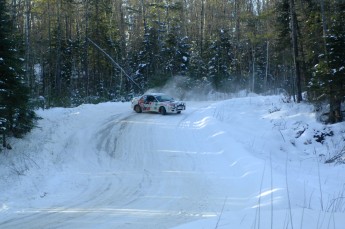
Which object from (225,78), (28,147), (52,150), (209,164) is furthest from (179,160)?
(225,78)

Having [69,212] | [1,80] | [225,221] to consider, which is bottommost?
[69,212]

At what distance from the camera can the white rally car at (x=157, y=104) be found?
2577 cm

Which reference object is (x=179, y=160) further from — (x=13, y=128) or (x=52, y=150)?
(x=13, y=128)

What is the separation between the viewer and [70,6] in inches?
1762

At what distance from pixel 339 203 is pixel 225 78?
137 feet

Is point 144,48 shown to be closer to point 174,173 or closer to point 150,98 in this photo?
point 150,98

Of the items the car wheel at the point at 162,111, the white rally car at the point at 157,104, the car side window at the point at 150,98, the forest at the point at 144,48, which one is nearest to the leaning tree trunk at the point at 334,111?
the forest at the point at 144,48

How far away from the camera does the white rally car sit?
25766 millimetres

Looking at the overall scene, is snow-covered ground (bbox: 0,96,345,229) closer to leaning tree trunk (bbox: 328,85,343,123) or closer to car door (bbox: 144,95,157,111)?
leaning tree trunk (bbox: 328,85,343,123)

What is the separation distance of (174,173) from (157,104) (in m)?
14.0

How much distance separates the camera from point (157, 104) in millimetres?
26312

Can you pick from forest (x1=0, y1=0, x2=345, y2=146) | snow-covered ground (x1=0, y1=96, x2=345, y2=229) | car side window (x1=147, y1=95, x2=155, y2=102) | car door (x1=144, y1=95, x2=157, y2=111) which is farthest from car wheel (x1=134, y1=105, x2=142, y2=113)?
forest (x1=0, y1=0, x2=345, y2=146)

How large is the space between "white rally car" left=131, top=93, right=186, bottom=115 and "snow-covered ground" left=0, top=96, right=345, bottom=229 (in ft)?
4.02

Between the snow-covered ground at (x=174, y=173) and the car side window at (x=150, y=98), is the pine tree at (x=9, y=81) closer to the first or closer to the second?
the snow-covered ground at (x=174, y=173)
